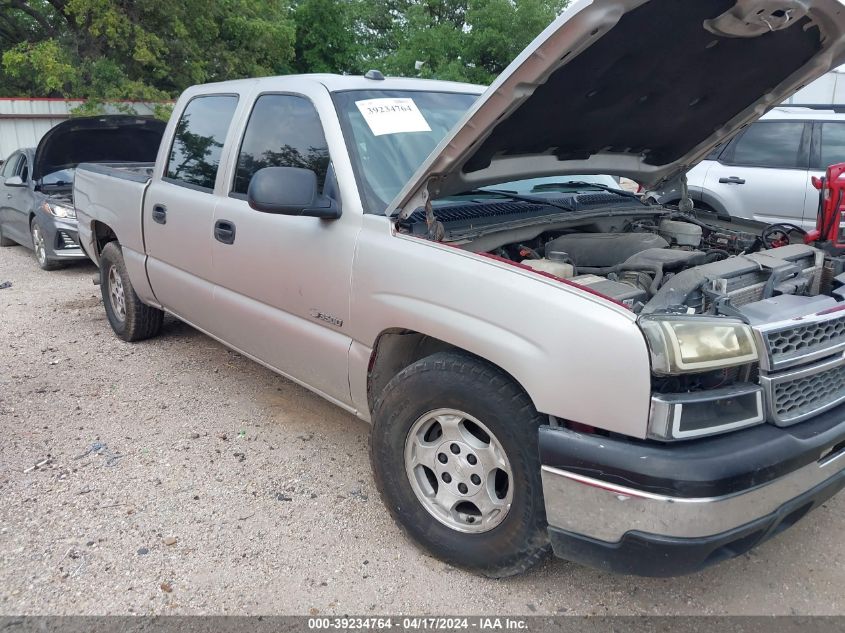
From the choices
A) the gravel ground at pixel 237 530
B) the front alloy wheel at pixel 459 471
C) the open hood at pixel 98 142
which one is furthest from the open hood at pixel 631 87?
the open hood at pixel 98 142

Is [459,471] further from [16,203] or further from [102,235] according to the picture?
[16,203]

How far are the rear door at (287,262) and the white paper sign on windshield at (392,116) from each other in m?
0.18

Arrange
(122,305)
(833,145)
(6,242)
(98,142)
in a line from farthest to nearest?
(6,242) < (98,142) < (833,145) < (122,305)

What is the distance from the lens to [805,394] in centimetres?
236

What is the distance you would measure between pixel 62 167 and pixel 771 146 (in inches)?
330

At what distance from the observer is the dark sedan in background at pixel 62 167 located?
8.15 metres

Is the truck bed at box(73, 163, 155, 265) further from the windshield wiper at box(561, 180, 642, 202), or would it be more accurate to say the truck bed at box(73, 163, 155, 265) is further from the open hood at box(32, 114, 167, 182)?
the windshield wiper at box(561, 180, 642, 202)

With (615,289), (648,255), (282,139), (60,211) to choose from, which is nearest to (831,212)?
(648,255)

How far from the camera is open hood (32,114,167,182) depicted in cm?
820

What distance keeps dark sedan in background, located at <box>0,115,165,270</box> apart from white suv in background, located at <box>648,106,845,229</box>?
21.0 ft

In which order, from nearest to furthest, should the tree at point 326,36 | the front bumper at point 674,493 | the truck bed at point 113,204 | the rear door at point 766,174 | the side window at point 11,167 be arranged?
the front bumper at point 674,493
the truck bed at point 113,204
the rear door at point 766,174
the side window at point 11,167
the tree at point 326,36

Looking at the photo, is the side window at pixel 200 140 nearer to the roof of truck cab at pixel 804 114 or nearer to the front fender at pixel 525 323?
the front fender at pixel 525 323

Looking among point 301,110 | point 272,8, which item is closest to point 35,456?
point 301,110

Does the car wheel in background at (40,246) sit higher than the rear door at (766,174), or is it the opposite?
the rear door at (766,174)
